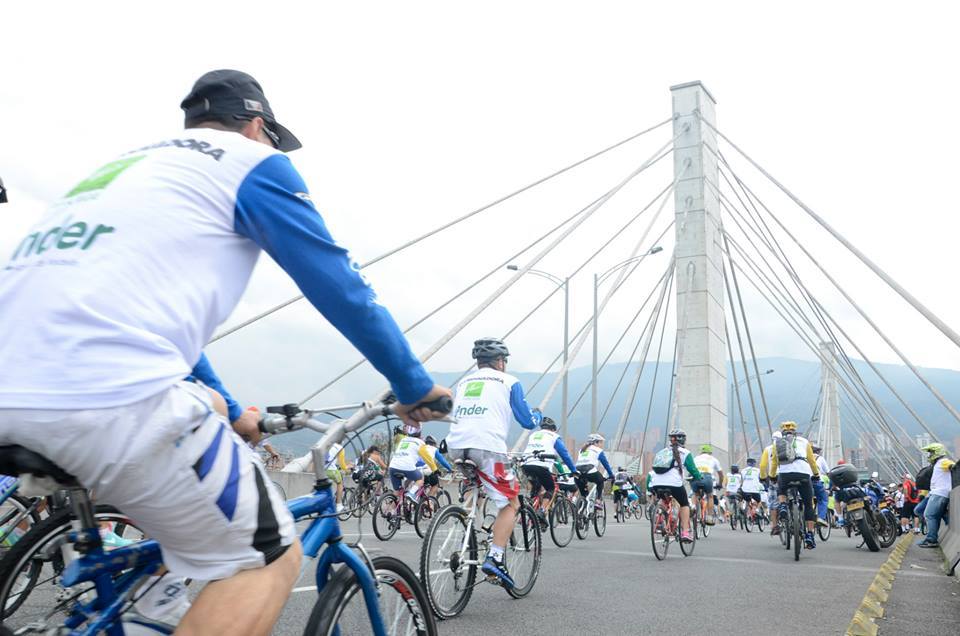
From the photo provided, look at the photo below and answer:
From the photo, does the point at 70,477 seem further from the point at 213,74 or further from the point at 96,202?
the point at 213,74

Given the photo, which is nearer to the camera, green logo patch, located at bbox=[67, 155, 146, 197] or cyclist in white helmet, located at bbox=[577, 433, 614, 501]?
green logo patch, located at bbox=[67, 155, 146, 197]

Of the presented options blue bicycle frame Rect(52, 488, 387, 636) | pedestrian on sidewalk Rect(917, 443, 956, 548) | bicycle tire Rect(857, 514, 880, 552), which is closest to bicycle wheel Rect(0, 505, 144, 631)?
blue bicycle frame Rect(52, 488, 387, 636)

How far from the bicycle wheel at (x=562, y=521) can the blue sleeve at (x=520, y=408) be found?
507 centimetres

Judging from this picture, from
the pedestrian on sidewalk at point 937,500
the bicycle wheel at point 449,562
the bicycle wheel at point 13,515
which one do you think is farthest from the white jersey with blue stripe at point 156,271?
the pedestrian on sidewalk at point 937,500

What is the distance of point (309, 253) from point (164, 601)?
0.93 m

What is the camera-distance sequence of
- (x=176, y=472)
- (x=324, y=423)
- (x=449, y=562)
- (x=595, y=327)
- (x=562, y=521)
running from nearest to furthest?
(x=176, y=472) < (x=324, y=423) < (x=449, y=562) < (x=562, y=521) < (x=595, y=327)

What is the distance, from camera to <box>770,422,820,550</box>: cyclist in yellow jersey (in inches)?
445

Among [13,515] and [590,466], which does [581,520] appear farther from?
[13,515]

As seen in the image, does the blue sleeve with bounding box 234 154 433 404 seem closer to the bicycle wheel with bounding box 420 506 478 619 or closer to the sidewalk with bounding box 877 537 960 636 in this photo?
the bicycle wheel with bounding box 420 506 478 619

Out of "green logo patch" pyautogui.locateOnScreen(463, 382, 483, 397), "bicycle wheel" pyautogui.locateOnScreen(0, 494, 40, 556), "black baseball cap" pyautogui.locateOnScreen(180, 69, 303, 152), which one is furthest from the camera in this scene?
"green logo patch" pyautogui.locateOnScreen(463, 382, 483, 397)

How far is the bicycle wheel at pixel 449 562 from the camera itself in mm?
5281

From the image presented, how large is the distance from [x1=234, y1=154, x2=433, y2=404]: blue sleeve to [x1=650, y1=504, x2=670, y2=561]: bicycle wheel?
8649 mm

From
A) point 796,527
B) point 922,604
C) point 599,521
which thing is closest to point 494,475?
point 922,604

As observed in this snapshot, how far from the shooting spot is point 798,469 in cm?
1129
